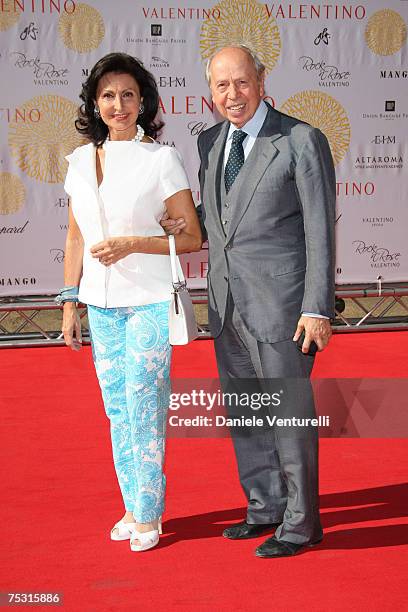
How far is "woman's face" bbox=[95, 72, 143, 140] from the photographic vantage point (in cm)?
297

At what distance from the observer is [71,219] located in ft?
10.5

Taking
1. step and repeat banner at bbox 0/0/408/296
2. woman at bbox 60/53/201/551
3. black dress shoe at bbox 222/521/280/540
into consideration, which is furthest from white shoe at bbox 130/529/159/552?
step and repeat banner at bbox 0/0/408/296

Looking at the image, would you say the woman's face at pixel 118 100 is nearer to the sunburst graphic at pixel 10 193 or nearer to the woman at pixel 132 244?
the woman at pixel 132 244

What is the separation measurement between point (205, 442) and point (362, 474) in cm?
91

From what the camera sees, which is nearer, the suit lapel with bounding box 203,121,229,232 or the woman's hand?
the woman's hand

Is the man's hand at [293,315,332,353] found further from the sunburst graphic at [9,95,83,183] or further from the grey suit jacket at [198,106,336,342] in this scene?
the sunburst graphic at [9,95,83,183]

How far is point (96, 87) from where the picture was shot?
3.01 metres

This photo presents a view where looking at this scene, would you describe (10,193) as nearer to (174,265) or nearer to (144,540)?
(174,265)

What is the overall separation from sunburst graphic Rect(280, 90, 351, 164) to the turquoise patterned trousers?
5051 mm

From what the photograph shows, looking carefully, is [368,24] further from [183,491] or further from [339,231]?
[183,491]

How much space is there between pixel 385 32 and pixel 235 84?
5365mm

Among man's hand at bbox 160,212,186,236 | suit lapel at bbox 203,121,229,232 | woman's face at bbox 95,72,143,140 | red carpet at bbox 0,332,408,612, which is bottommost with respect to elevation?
red carpet at bbox 0,332,408,612

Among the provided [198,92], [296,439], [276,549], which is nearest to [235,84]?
[296,439]

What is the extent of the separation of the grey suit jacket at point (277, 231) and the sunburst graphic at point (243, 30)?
188 inches
